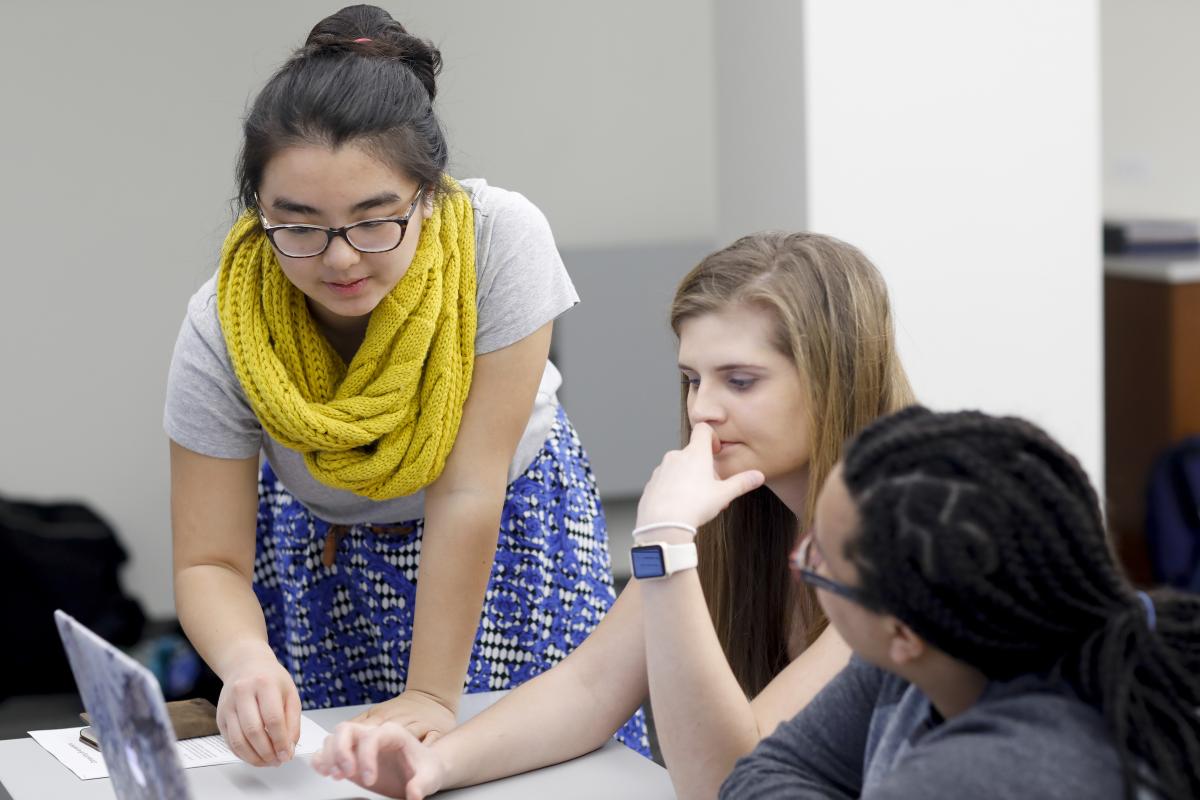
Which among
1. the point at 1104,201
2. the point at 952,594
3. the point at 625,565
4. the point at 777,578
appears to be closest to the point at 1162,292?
the point at 1104,201

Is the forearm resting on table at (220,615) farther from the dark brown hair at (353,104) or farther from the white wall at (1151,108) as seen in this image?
the white wall at (1151,108)

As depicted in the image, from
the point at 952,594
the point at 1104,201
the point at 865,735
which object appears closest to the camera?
the point at 952,594

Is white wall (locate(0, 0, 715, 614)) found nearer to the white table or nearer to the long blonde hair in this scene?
the long blonde hair

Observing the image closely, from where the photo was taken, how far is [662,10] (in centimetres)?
435

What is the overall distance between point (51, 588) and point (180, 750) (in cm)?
264

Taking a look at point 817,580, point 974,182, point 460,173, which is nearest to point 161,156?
point 460,173

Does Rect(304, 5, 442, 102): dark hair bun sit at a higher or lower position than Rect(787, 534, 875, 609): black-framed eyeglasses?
higher

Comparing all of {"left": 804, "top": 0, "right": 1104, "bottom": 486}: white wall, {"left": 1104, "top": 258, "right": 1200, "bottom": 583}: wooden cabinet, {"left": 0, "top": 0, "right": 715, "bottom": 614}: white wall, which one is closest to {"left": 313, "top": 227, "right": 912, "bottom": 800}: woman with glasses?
{"left": 804, "top": 0, "right": 1104, "bottom": 486}: white wall

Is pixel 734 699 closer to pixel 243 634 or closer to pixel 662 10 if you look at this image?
pixel 243 634

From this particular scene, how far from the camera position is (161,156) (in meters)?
4.09

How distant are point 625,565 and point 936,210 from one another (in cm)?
197

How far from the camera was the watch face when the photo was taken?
124 cm

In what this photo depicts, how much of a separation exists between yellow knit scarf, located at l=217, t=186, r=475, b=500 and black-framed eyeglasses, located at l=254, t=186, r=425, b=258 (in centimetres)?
10

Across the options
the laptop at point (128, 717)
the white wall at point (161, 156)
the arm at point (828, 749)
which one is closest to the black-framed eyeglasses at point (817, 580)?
the arm at point (828, 749)
